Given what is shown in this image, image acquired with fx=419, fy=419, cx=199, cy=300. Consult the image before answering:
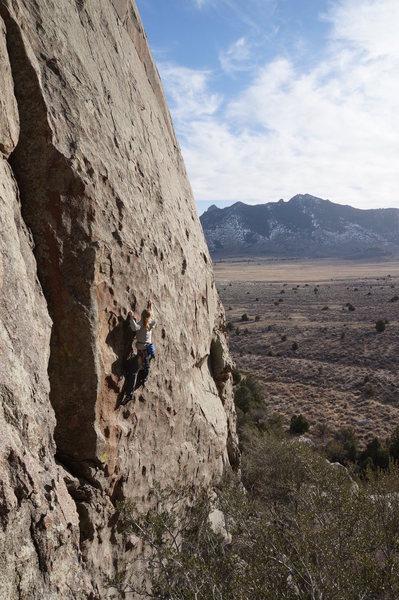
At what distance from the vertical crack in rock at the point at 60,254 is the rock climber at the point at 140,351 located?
102cm

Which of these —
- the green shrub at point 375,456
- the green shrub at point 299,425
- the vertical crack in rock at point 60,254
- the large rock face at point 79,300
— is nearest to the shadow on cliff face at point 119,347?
the large rock face at point 79,300

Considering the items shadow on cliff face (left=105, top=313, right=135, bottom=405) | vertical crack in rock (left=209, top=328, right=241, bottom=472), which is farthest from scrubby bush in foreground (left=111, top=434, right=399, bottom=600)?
vertical crack in rock (left=209, top=328, right=241, bottom=472)

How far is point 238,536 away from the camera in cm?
866

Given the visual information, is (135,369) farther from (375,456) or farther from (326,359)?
(326,359)

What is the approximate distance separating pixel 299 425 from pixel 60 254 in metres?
19.4

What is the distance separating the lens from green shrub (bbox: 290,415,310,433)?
22.8 meters

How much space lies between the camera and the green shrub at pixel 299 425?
2278 centimetres

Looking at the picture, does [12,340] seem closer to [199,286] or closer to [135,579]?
[135,579]

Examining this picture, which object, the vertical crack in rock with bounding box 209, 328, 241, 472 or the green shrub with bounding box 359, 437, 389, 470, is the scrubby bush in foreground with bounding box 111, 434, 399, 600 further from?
the green shrub with bounding box 359, 437, 389, 470

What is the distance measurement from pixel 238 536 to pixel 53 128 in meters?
8.48

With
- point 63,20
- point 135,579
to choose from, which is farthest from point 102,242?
point 135,579

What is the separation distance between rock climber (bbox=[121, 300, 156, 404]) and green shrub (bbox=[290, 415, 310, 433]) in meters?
17.0

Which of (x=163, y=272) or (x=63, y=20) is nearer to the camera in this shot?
(x=63, y=20)

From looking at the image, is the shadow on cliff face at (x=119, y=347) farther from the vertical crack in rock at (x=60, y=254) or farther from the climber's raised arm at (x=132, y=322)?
the vertical crack in rock at (x=60, y=254)
